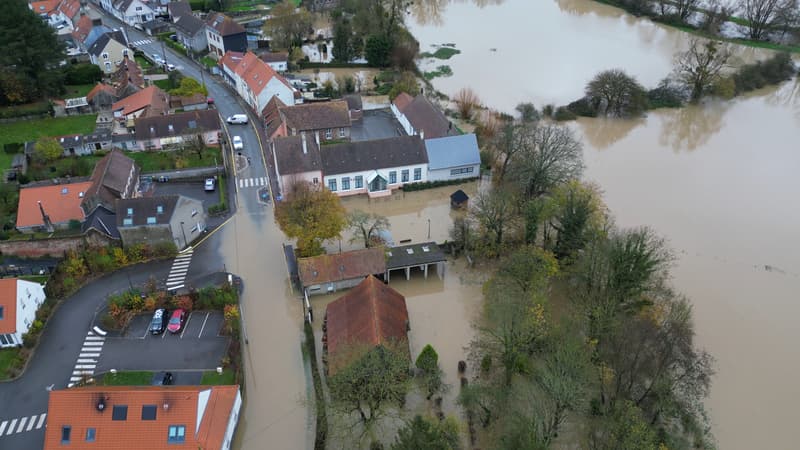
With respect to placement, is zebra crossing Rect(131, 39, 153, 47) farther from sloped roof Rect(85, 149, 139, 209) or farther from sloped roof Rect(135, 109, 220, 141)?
sloped roof Rect(85, 149, 139, 209)

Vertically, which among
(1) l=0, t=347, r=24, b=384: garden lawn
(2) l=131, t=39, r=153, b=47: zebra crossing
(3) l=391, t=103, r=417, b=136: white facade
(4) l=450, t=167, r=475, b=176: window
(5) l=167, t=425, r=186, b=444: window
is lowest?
(1) l=0, t=347, r=24, b=384: garden lawn

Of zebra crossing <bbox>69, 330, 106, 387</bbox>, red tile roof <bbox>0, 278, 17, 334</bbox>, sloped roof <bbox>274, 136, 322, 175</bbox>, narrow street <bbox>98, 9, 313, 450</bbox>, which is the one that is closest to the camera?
narrow street <bbox>98, 9, 313, 450</bbox>

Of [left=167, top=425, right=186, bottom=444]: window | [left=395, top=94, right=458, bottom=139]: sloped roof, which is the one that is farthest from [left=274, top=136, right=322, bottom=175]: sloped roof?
[left=167, top=425, right=186, bottom=444]: window

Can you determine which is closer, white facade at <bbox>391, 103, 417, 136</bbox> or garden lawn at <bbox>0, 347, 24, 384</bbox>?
garden lawn at <bbox>0, 347, 24, 384</bbox>

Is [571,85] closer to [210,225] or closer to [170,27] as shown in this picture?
[210,225]

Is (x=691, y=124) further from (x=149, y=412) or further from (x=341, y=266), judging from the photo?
(x=149, y=412)

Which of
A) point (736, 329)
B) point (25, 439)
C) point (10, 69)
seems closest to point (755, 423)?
point (736, 329)

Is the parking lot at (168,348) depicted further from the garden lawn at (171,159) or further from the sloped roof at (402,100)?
the sloped roof at (402,100)
